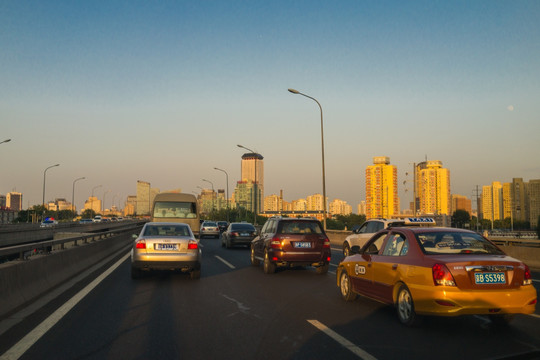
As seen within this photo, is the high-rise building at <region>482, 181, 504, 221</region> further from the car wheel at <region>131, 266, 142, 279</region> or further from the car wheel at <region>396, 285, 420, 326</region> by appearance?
the car wheel at <region>396, 285, 420, 326</region>

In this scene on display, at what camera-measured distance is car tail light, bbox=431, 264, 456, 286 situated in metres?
6.43

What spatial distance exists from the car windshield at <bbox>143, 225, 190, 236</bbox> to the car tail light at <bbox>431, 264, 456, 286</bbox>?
7954 millimetres

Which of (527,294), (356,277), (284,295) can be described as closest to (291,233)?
(284,295)

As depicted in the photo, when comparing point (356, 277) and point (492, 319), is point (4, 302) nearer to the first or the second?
point (356, 277)

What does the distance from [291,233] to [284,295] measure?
162 inches

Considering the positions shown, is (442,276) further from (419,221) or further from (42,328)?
(419,221)

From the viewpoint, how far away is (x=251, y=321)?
7.32 meters

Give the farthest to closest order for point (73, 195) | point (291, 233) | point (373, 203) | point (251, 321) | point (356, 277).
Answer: point (373, 203), point (73, 195), point (291, 233), point (356, 277), point (251, 321)

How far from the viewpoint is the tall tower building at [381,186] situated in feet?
432

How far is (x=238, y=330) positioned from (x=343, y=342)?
4.92ft

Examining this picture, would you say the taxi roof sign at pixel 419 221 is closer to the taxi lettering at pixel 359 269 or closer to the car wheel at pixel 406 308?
the taxi lettering at pixel 359 269

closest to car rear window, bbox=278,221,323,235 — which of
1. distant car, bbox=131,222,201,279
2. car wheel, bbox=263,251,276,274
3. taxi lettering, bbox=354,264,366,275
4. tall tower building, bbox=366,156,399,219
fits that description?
car wheel, bbox=263,251,276,274

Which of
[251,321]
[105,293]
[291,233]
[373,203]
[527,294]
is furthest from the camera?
[373,203]

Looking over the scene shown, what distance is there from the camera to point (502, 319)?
7.14m
